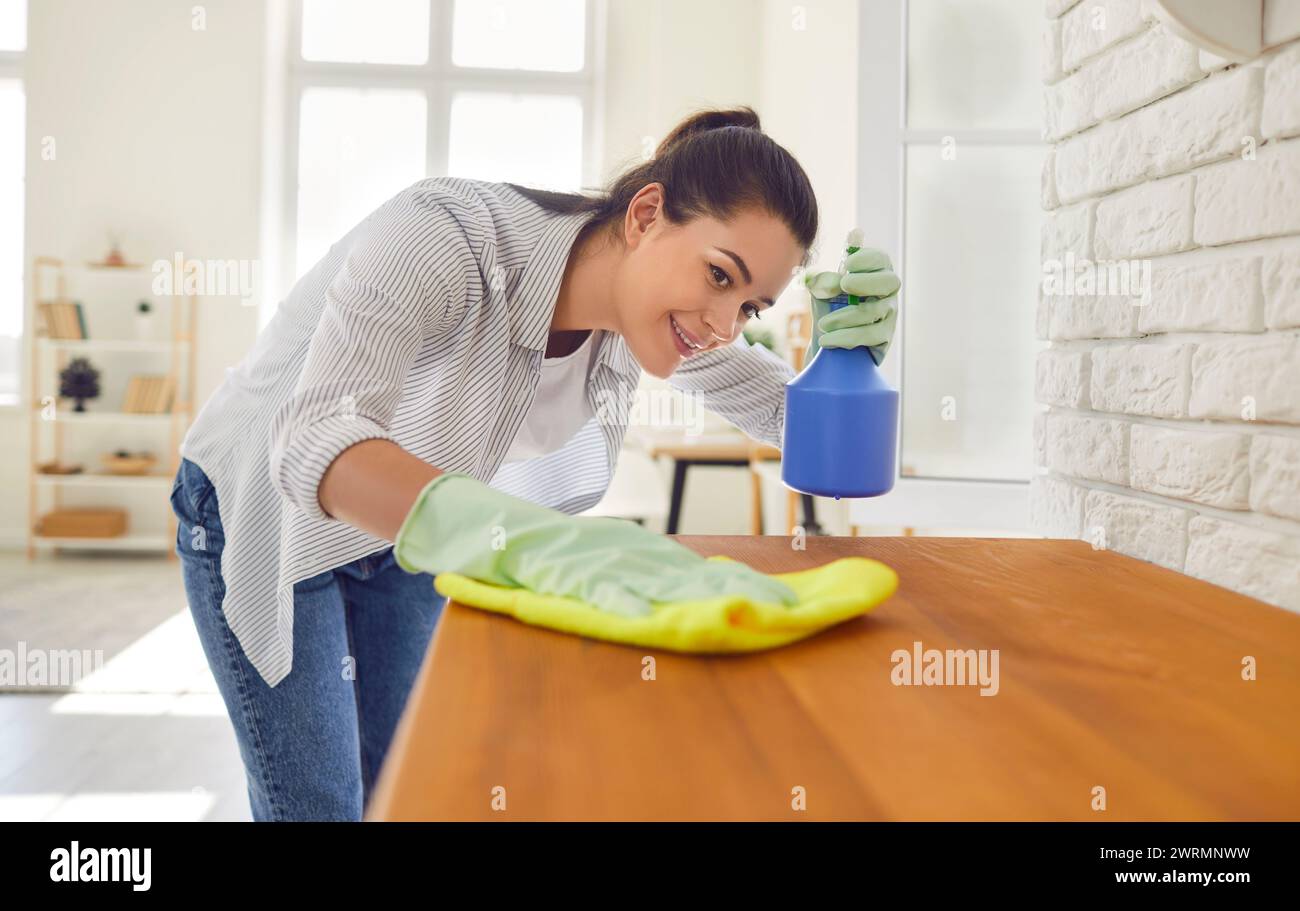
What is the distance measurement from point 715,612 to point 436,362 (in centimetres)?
62

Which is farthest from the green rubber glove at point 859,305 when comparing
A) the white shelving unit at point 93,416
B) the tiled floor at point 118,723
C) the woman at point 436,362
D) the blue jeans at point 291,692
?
the white shelving unit at point 93,416

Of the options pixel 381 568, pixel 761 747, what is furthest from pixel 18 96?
pixel 761 747

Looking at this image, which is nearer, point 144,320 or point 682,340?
point 682,340

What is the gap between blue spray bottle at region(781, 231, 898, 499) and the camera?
88 centimetres

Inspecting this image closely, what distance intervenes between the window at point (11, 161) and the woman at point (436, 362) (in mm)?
4744

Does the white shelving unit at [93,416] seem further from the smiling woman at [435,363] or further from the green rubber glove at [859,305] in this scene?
the green rubber glove at [859,305]

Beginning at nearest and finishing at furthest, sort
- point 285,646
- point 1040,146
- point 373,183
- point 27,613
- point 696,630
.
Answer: point 696,630
point 285,646
point 1040,146
point 27,613
point 373,183

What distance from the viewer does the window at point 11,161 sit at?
504 cm

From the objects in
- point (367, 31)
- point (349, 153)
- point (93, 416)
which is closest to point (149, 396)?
point (93, 416)

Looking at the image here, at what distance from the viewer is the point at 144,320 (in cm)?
492

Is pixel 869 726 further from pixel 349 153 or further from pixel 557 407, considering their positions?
pixel 349 153

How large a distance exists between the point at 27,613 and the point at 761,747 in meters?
4.04

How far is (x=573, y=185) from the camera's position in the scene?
17.5ft
